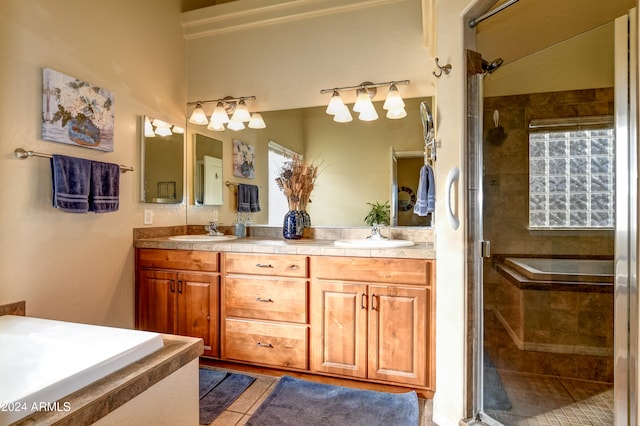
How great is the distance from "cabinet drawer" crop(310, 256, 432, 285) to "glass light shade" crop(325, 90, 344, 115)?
1193 millimetres

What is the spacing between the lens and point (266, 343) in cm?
215

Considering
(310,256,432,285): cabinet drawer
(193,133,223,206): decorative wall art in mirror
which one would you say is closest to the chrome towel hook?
(310,256,432,285): cabinet drawer

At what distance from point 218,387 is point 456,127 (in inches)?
78.4

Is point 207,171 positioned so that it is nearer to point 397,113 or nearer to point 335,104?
point 335,104

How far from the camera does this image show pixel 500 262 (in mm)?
1812

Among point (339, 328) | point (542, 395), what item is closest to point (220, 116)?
point (339, 328)

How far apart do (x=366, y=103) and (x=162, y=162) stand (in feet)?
5.45

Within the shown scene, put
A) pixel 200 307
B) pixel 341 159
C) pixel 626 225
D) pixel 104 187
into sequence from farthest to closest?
1. pixel 341 159
2. pixel 200 307
3. pixel 104 187
4. pixel 626 225

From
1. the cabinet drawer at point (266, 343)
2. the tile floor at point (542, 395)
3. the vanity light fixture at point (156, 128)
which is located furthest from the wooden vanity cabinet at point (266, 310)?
the vanity light fixture at point (156, 128)

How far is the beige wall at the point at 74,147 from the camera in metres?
1.73

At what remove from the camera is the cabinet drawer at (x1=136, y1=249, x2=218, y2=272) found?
2283 mm

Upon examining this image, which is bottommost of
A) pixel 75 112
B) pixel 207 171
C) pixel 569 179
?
pixel 569 179

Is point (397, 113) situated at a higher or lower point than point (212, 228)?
higher

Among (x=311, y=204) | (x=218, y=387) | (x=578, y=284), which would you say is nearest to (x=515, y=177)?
(x=578, y=284)
